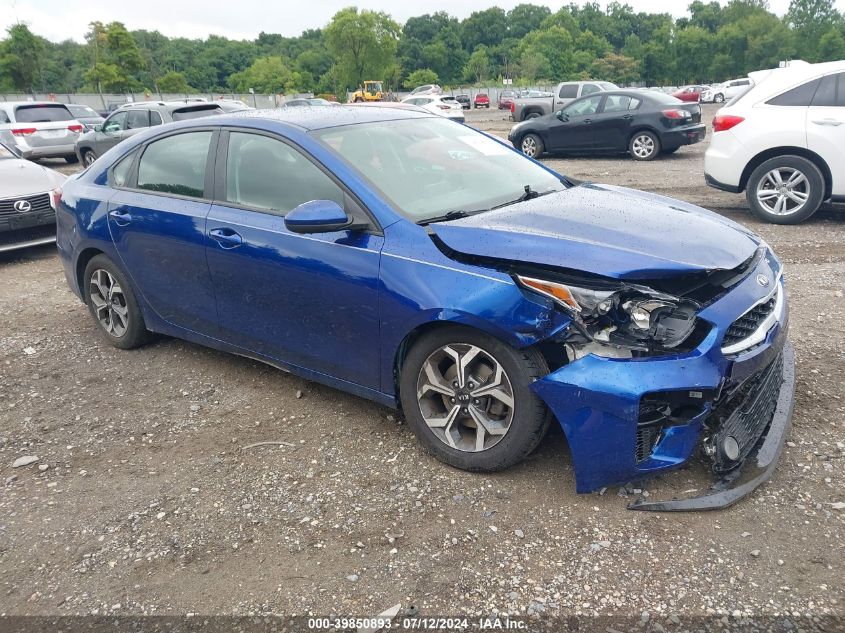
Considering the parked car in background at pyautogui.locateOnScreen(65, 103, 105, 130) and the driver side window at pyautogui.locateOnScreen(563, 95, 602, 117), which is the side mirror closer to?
the driver side window at pyautogui.locateOnScreen(563, 95, 602, 117)

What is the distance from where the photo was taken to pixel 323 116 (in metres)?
3.96

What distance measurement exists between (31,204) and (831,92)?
9097mm

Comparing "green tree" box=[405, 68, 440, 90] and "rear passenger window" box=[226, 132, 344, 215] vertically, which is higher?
"green tree" box=[405, 68, 440, 90]

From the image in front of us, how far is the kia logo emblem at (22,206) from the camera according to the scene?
7.71 meters

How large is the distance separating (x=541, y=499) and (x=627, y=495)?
1.23ft

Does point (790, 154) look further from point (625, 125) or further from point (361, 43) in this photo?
point (361, 43)

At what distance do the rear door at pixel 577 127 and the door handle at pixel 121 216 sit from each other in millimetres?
11579

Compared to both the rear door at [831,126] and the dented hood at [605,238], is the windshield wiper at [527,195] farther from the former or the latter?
the rear door at [831,126]

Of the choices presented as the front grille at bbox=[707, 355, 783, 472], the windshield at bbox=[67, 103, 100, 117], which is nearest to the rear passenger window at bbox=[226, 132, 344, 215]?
the front grille at bbox=[707, 355, 783, 472]

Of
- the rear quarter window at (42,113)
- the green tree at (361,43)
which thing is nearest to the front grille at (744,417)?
the rear quarter window at (42,113)

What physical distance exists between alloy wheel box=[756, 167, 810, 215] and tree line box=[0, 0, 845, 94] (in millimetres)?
60189

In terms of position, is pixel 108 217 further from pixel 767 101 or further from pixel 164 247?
pixel 767 101

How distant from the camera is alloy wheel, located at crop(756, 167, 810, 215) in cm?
754

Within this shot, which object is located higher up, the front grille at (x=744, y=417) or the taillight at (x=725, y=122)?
the taillight at (x=725, y=122)
